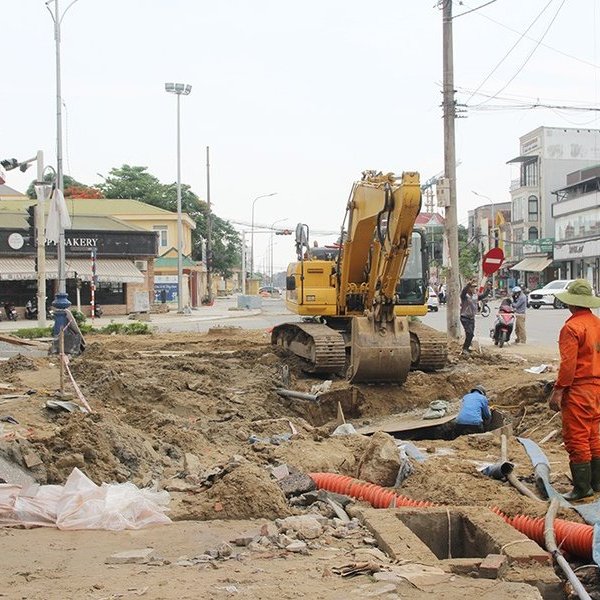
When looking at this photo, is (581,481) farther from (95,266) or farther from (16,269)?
(16,269)

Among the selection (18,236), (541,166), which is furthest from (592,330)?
(541,166)

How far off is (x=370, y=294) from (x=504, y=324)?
9.16 metres

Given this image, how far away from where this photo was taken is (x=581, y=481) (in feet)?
22.9

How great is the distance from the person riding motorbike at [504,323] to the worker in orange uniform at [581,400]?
15.0 meters

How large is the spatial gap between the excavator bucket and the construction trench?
28.9 inches

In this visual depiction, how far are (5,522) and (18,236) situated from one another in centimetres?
3717

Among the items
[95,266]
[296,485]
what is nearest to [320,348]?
[296,485]

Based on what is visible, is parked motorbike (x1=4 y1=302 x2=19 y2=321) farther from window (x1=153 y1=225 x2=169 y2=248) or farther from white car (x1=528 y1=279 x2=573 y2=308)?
white car (x1=528 y1=279 x2=573 y2=308)

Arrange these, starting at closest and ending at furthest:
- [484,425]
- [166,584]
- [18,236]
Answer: [166,584]
[484,425]
[18,236]

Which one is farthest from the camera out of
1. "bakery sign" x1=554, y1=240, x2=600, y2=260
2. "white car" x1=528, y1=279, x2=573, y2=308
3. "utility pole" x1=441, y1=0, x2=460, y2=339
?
"bakery sign" x1=554, y1=240, x2=600, y2=260

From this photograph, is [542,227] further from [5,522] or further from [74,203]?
[5,522]

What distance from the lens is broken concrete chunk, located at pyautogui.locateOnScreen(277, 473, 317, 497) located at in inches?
279

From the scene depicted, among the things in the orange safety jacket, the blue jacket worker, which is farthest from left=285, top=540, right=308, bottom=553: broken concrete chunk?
the blue jacket worker

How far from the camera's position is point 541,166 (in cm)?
7412
